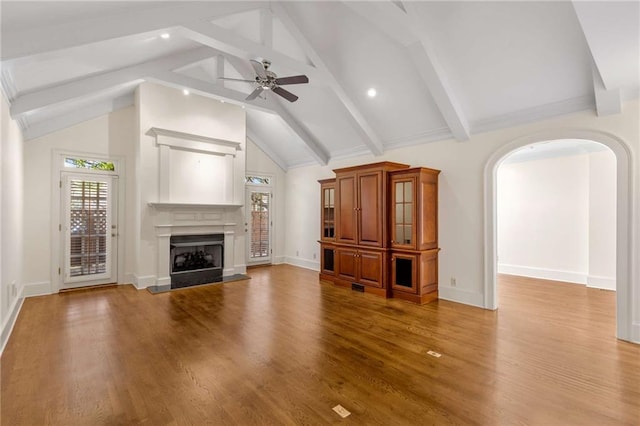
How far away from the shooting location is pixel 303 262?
7.89 meters

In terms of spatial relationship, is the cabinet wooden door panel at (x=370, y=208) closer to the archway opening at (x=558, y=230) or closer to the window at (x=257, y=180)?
the archway opening at (x=558, y=230)

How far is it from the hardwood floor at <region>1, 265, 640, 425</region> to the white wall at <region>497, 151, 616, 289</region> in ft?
4.62

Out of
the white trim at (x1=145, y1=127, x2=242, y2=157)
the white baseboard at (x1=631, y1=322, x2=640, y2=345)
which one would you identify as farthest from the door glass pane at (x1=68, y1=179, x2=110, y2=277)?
the white baseboard at (x1=631, y1=322, x2=640, y2=345)

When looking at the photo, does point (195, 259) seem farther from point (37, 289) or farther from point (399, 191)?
point (399, 191)

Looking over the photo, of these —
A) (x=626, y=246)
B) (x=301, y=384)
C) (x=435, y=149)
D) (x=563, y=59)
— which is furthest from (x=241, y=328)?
(x=563, y=59)

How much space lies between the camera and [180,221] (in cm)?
594

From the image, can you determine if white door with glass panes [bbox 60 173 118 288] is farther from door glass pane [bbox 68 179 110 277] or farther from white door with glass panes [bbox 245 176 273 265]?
white door with glass panes [bbox 245 176 273 265]

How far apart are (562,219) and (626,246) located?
133 inches

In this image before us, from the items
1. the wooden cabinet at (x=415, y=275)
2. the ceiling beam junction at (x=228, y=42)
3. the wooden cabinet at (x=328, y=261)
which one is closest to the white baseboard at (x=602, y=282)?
the wooden cabinet at (x=415, y=275)

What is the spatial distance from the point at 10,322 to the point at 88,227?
7.35ft

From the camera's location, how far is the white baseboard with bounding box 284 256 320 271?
24.6 feet

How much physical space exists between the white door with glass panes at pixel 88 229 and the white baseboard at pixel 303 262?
4.08 meters

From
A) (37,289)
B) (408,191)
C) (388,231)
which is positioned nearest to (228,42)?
(408,191)

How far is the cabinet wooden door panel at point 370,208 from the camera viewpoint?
202 inches
